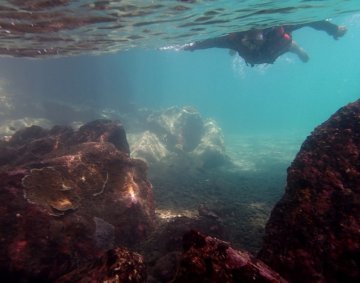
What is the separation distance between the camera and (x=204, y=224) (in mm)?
7625

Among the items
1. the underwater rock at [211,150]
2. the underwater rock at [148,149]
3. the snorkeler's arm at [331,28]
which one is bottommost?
the underwater rock at [211,150]

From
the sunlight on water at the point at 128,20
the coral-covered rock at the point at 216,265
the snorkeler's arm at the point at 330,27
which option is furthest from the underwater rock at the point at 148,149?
the coral-covered rock at the point at 216,265

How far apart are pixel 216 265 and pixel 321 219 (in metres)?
2.07

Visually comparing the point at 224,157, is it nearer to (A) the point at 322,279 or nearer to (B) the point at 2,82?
(A) the point at 322,279

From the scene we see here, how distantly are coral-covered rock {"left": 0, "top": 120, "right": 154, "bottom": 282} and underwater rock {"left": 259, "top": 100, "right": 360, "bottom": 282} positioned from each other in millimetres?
4030

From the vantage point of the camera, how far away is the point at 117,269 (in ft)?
12.5

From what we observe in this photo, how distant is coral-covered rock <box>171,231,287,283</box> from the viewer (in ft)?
10.4

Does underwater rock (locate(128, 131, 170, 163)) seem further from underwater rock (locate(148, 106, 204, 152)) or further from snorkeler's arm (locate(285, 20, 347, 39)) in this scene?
snorkeler's arm (locate(285, 20, 347, 39))

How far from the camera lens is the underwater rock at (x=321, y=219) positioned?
4055mm

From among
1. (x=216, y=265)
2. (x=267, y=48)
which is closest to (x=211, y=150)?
(x=267, y=48)

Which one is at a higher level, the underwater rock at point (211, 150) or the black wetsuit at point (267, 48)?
the black wetsuit at point (267, 48)

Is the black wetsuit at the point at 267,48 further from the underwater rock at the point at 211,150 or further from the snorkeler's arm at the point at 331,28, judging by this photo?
the underwater rock at the point at 211,150

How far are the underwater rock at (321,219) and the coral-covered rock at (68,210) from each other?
403cm

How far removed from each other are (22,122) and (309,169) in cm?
2349
